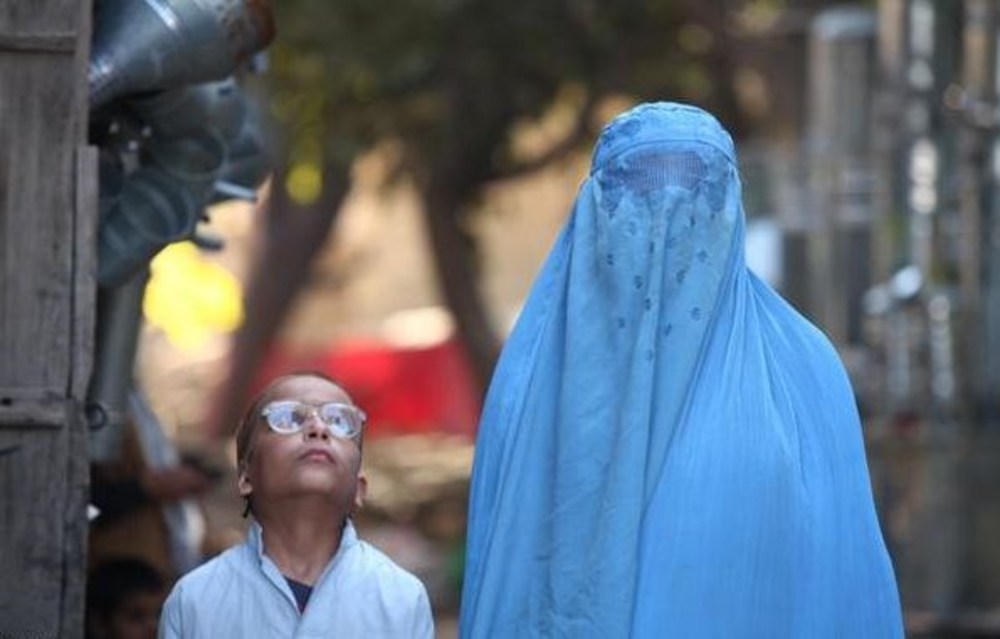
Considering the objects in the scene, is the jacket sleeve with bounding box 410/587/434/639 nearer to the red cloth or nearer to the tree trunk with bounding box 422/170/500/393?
the tree trunk with bounding box 422/170/500/393

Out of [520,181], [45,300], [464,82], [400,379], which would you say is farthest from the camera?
[400,379]

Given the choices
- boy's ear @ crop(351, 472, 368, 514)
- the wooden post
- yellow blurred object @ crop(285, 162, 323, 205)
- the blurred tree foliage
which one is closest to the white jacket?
boy's ear @ crop(351, 472, 368, 514)

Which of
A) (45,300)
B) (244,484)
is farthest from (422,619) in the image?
(45,300)

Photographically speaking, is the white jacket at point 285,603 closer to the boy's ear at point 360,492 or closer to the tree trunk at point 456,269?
the boy's ear at point 360,492

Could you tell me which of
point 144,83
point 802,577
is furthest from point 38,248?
point 802,577

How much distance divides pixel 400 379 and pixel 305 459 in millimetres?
21361

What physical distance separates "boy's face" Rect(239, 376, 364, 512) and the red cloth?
20.0 m

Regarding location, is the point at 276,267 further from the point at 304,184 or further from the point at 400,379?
the point at 400,379

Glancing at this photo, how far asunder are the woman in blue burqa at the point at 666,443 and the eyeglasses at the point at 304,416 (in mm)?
297

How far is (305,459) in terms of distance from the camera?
15.8 ft

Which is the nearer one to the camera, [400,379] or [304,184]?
[304,184]

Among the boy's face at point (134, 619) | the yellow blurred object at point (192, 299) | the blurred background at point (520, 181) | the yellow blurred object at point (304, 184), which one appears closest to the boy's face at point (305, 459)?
the blurred background at point (520, 181)

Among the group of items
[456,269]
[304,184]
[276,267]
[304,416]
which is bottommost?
[304,416]

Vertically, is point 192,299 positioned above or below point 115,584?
above
